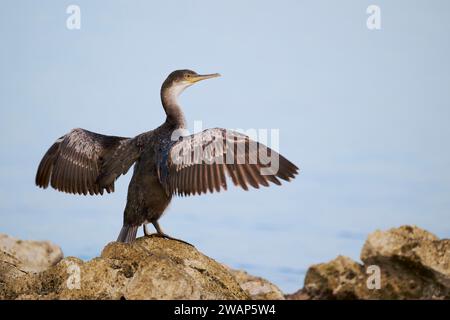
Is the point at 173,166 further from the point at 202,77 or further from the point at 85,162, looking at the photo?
the point at 202,77

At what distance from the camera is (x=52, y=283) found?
6844 millimetres

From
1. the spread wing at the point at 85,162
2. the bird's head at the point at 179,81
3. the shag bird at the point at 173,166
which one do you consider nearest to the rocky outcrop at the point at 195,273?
the shag bird at the point at 173,166

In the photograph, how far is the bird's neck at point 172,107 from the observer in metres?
10.2

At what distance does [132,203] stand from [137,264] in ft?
7.60

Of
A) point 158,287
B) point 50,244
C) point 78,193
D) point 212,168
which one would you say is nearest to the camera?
point 158,287

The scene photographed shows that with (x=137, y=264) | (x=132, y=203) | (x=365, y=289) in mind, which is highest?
(x=132, y=203)

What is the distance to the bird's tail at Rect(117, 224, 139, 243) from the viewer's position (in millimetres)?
8938

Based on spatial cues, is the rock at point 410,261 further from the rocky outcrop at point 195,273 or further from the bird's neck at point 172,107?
the bird's neck at point 172,107

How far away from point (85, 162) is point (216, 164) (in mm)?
2061

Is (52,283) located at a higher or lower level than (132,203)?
lower
